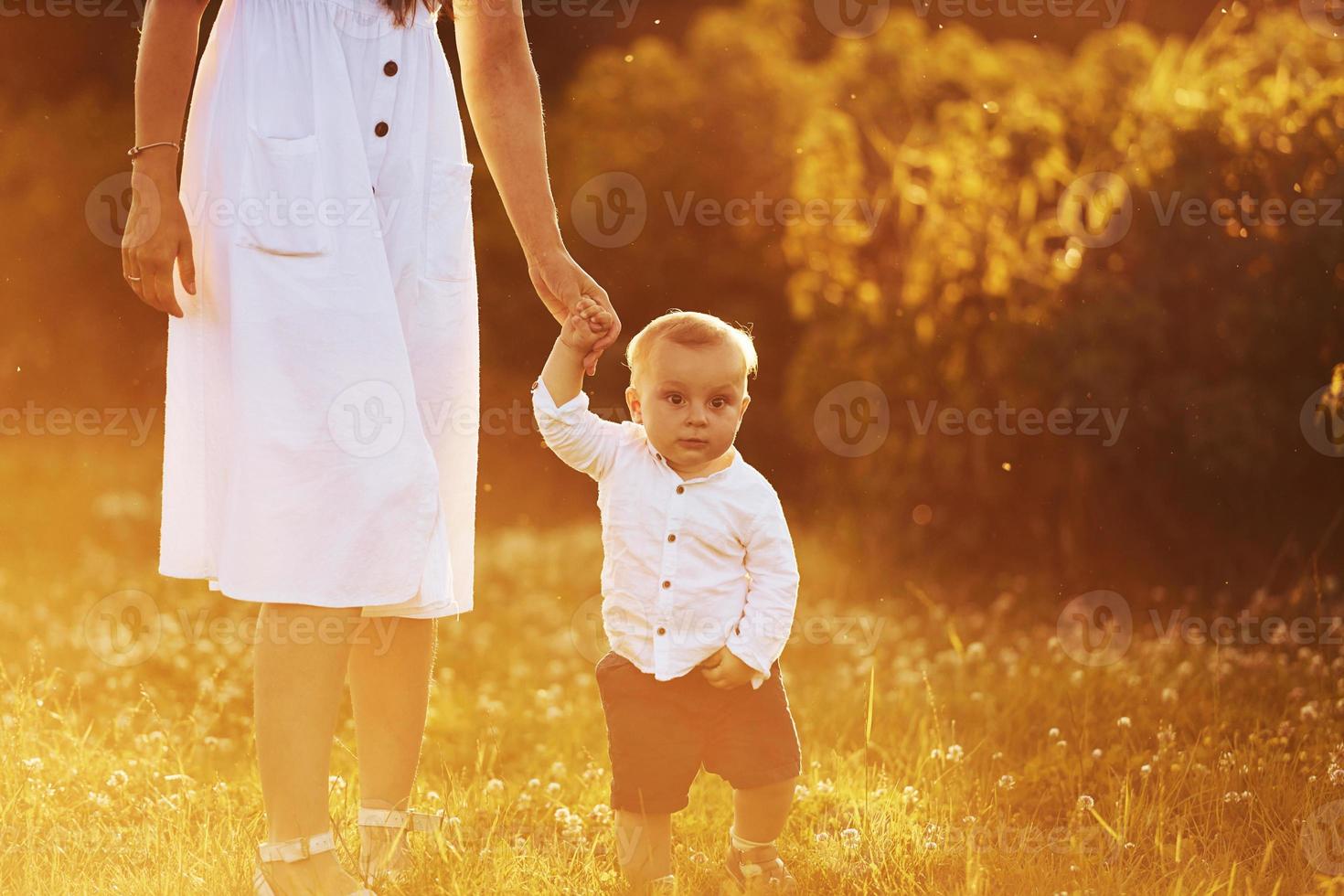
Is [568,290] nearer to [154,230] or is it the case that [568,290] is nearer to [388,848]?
[154,230]

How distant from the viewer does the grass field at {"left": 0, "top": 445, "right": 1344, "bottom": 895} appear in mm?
3031

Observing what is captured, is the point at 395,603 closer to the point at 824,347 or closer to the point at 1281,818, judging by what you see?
the point at 1281,818

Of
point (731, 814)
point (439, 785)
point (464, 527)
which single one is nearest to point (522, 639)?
point (439, 785)

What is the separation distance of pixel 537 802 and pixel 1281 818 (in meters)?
1.75

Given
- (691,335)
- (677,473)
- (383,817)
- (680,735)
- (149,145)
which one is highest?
(149,145)

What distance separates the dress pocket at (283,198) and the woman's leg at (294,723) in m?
0.64

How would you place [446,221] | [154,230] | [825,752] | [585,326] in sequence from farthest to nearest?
[825,752]
[446,221]
[585,326]
[154,230]

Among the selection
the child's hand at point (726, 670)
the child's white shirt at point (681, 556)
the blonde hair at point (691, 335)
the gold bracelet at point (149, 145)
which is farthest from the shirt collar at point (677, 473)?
the gold bracelet at point (149, 145)

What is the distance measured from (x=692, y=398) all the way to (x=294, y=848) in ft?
3.56

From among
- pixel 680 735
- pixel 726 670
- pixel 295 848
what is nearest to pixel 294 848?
pixel 295 848

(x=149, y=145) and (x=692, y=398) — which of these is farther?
(x=692, y=398)

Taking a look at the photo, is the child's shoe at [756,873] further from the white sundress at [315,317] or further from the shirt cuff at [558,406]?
the shirt cuff at [558,406]

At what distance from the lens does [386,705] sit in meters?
2.90

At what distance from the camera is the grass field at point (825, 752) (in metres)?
3.03
